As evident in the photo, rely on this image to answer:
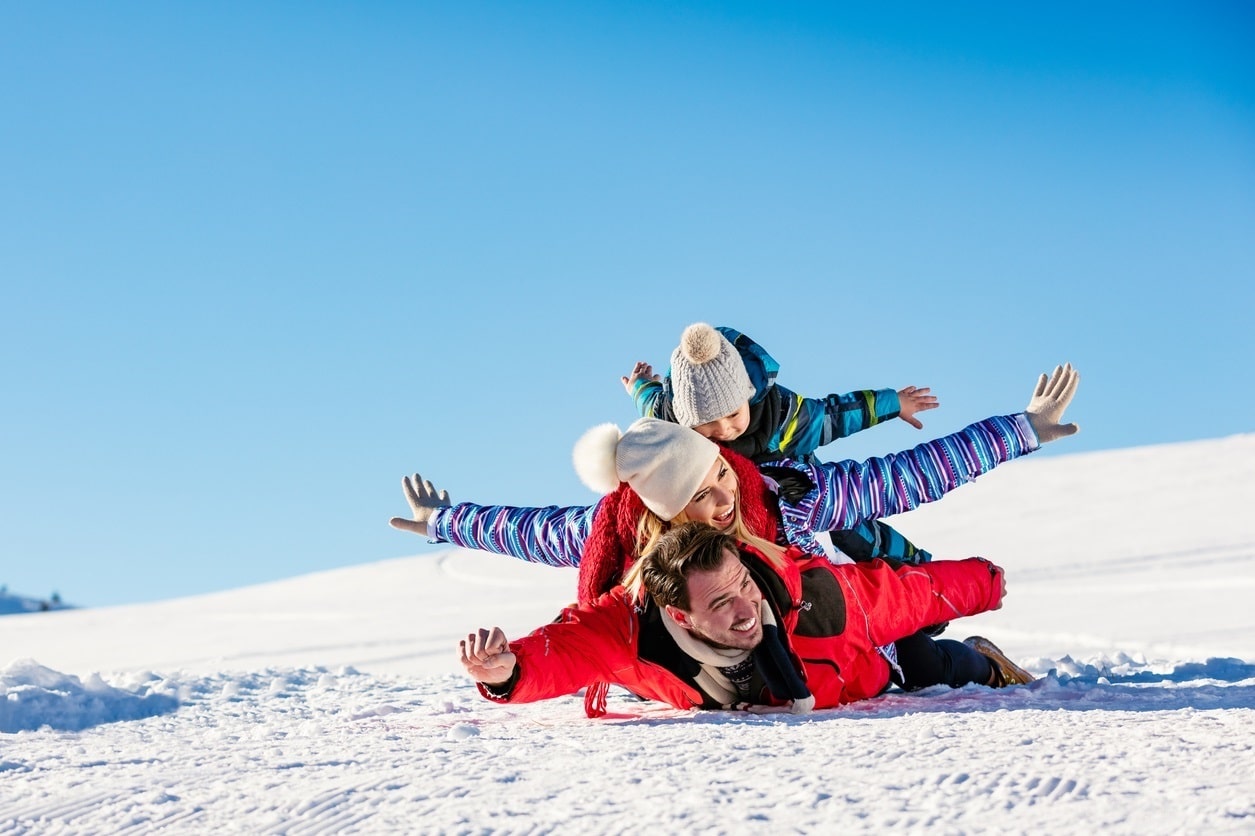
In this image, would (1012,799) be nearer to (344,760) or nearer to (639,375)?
(344,760)

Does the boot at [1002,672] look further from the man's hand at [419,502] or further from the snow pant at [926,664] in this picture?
the man's hand at [419,502]

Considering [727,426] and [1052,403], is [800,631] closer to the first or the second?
[727,426]

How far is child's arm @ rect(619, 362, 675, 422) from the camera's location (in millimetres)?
3850

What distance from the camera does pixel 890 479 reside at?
3.47 meters

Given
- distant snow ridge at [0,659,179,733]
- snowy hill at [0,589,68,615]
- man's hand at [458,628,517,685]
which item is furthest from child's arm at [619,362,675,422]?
snowy hill at [0,589,68,615]

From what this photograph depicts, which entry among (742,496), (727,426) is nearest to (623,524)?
(742,496)

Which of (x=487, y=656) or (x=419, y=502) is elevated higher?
(x=419, y=502)

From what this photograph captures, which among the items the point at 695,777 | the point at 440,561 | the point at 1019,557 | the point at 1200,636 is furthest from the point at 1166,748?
the point at 440,561

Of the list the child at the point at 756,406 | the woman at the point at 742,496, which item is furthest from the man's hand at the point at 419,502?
the child at the point at 756,406

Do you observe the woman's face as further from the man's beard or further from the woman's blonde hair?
the man's beard

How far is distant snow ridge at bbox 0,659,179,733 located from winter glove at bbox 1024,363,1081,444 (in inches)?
113

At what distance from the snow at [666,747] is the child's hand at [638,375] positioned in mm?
1174

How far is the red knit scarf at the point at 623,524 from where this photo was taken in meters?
3.27

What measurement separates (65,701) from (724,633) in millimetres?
2193
